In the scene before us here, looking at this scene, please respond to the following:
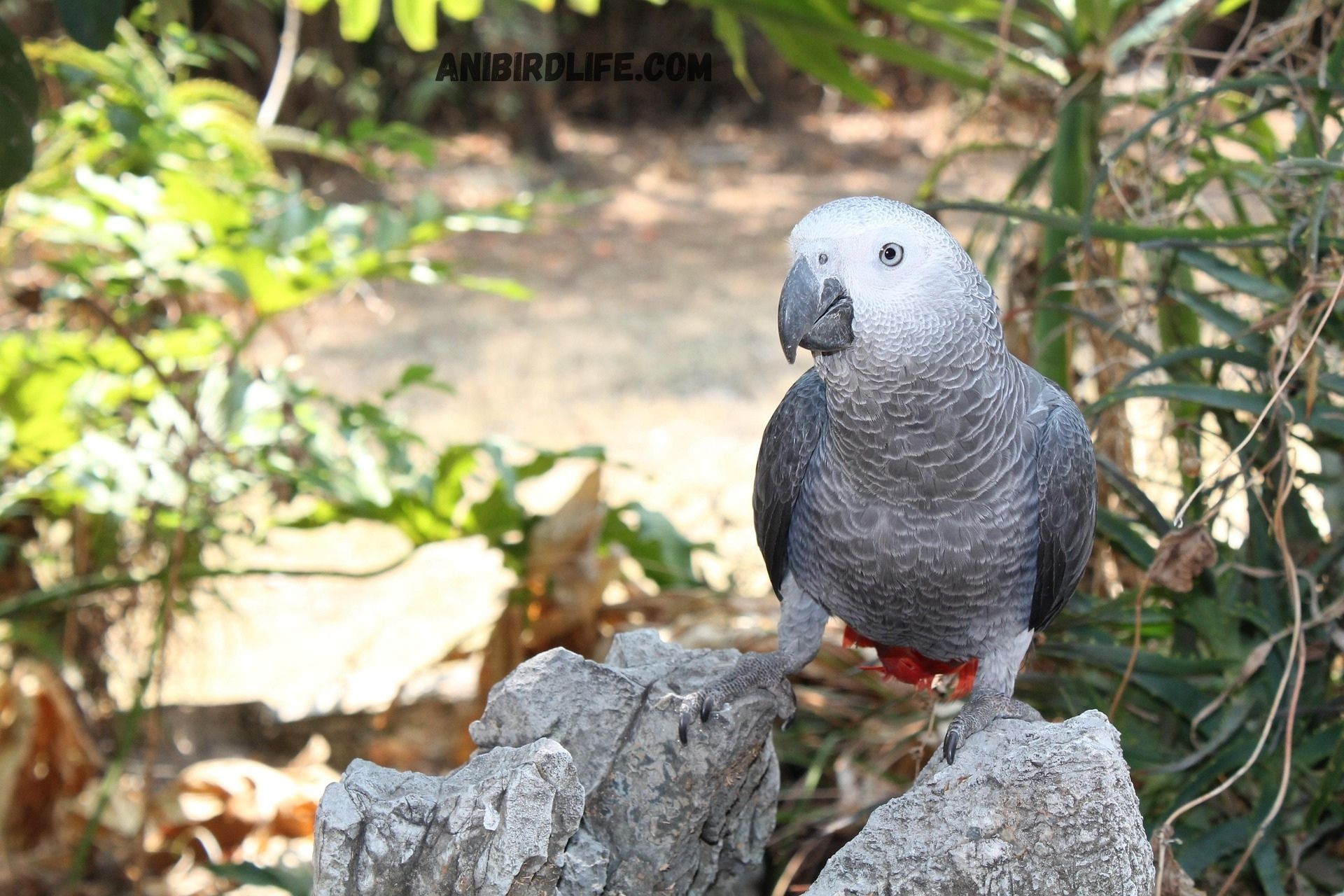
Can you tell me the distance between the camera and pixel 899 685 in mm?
1629

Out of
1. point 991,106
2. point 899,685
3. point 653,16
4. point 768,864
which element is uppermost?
point 653,16

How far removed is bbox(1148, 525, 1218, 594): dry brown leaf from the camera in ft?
3.46

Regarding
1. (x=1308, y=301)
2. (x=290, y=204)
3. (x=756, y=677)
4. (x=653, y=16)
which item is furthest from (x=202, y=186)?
(x=653, y=16)

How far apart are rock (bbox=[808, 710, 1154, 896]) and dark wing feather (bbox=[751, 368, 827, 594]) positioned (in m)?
0.31

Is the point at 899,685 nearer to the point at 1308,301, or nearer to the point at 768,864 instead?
the point at 768,864

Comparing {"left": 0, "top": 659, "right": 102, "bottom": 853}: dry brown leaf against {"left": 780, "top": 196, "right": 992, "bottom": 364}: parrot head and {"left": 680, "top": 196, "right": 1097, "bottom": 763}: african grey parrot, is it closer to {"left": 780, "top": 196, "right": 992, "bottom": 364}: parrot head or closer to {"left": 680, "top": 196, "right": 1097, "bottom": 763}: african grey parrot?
{"left": 680, "top": 196, "right": 1097, "bottom": 763}: african grey parrot

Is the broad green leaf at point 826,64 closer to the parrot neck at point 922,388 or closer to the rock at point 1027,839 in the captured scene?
the parrot neck at point 922,388

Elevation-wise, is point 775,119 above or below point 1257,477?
above

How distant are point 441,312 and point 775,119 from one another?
2785 mm

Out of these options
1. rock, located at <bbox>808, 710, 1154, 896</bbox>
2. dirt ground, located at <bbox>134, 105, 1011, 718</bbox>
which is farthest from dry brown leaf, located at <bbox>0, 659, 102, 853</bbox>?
rock, located at <bbox>808, 710, 1154, 896</bbox>

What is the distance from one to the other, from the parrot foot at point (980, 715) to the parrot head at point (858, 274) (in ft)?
1.19

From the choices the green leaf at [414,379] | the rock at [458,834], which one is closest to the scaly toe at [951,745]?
the rock at [458,834]

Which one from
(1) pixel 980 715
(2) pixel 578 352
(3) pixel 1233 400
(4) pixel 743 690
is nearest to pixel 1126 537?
(3) pixel 1233 400

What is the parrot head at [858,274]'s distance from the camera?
806mm
